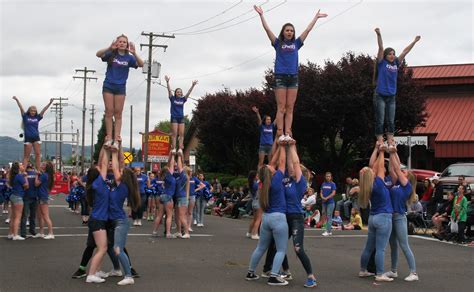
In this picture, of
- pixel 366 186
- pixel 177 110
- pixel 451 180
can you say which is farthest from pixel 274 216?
pixel 451 180

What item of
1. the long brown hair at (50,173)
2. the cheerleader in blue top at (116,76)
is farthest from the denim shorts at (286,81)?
the long brown hair at (50,173)

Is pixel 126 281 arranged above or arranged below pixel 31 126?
below

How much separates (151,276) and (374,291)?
12.4 ft

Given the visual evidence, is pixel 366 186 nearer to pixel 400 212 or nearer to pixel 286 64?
pixel 400 212

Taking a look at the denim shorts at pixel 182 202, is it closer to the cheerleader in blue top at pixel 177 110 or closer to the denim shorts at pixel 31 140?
the cheerleader in blue top at pixel 177 110

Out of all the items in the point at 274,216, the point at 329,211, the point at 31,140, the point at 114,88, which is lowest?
the point at 329,211

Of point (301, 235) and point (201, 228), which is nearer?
point (301, 235)

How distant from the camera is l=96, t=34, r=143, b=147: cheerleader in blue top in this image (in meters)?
11.8

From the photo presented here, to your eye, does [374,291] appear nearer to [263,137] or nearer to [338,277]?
[338,277]

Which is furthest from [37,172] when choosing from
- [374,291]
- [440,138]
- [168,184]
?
[440,138]

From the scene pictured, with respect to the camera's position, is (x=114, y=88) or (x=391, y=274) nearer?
(x=391, y=274)

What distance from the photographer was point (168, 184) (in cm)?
1678

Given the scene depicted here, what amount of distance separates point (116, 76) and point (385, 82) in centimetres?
528

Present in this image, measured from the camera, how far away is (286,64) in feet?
39.1
